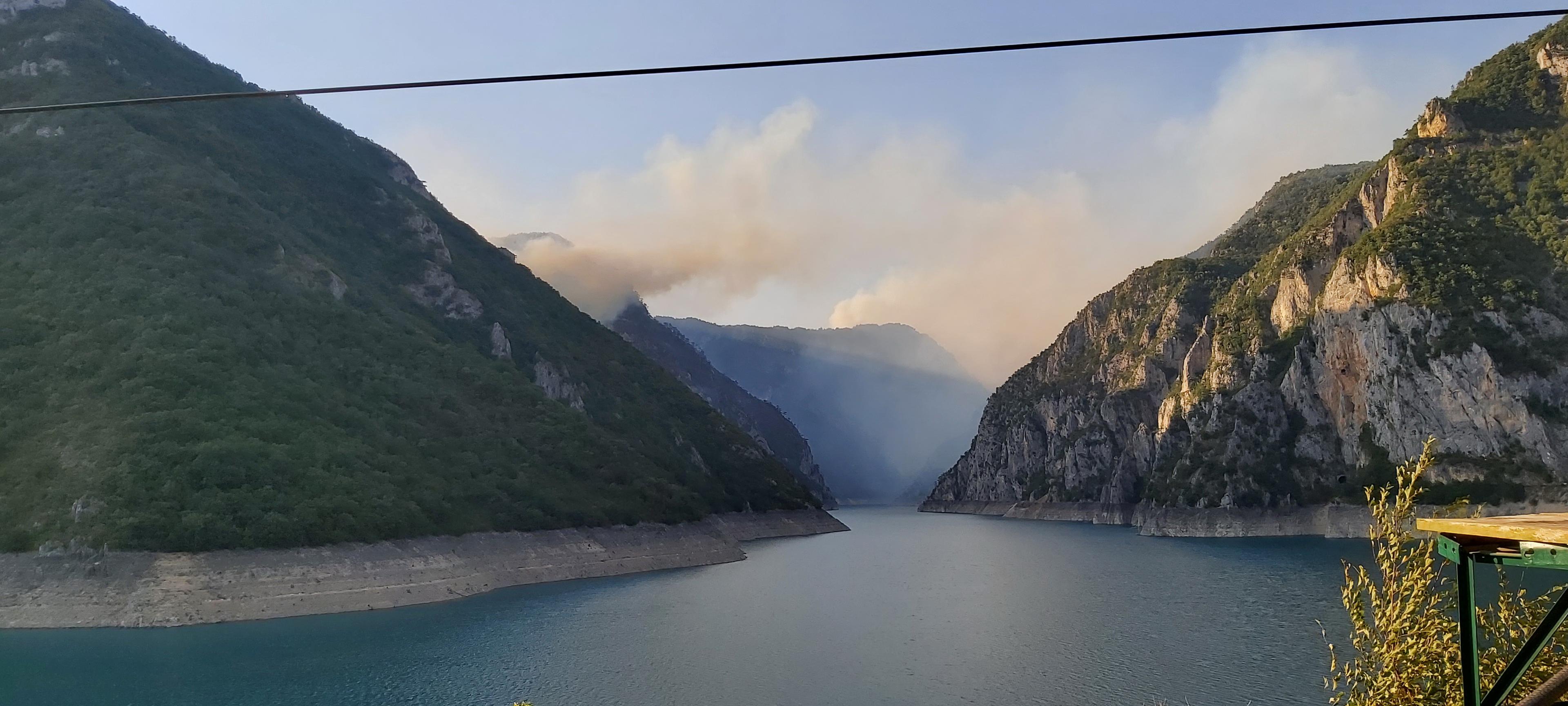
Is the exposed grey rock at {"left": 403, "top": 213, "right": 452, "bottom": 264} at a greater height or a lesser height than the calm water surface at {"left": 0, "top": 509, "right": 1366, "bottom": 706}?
greater

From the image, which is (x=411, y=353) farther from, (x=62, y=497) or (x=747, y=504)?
(x=747, y=504)

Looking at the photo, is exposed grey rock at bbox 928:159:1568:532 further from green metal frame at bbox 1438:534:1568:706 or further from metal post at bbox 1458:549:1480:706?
metal post at bbox 1458:549:1480:706

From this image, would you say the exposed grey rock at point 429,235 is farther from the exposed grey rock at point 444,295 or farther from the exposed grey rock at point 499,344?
the exposed grey rock at point 499,344

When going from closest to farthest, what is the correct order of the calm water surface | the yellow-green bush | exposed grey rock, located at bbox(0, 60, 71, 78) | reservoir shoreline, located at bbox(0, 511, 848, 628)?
the yellow-green bush
the calm water surface
reservoir shoreline, located at bbox(0, 511, 848, 628)
exposed grey rock, located at bbox(0, 60, 71, 78)

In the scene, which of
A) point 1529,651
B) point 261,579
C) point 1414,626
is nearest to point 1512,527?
point 1529,651

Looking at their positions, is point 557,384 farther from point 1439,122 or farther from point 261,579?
point 1439,122

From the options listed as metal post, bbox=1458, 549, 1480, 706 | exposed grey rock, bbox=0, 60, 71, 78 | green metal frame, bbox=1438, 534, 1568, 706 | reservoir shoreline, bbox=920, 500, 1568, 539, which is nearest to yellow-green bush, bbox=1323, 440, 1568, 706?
green metal frame, bbox=1438, 534, 1568, 706

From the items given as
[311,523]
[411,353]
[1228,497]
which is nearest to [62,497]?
[311,523]
